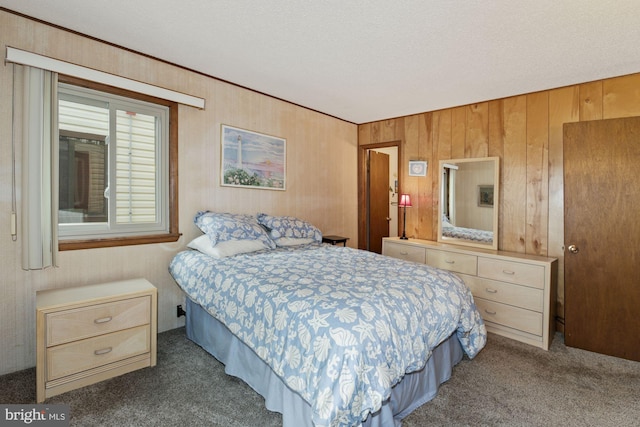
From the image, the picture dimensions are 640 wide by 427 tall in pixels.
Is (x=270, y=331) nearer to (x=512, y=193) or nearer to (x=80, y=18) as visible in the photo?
(x=80, y=18)

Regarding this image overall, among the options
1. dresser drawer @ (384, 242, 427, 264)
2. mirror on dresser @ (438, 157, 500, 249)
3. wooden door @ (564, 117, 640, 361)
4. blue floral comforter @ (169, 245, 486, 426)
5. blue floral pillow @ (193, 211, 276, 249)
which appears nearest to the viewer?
blue floral comforter @ (169, 245, 486, 426)

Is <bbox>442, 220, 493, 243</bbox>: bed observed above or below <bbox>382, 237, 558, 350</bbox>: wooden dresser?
above

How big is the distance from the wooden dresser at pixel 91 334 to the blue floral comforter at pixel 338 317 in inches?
15.8

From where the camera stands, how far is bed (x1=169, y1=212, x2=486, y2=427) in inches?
52.4

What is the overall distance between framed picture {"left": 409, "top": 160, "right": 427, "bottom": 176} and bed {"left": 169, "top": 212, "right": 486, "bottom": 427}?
6.15ft

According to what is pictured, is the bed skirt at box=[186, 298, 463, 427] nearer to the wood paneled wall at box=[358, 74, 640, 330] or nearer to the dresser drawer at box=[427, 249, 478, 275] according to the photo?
the dresser drawer at box=[427, 249, 478, 275]

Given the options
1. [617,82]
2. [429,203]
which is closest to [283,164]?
[429,203]

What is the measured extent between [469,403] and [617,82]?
3.11m

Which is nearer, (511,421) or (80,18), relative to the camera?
(511,421)

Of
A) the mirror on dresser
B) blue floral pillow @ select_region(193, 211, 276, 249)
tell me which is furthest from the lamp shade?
blue floral pillow @ select_region(193, 211, 276, 249)

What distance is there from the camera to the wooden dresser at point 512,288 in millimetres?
2762

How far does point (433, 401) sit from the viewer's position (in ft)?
6.31

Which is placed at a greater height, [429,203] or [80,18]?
[80,18]

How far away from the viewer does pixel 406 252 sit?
385 centimetres
